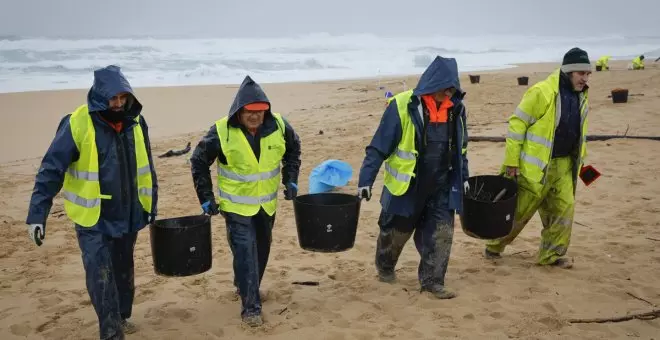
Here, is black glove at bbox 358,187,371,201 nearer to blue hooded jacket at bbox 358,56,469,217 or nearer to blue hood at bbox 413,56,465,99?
blue hooded jacket at bbox 358,56,469,217

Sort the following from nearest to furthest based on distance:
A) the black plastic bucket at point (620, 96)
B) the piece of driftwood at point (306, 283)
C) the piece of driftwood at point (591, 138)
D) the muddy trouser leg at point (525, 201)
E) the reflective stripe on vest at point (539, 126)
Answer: the reflective stripe on vest at point (539, 126), the muddy trouser leg at point (525, 201), the piece of driftwood at point (306, 283), the piece of driftwood at point (591, 138), the black plastic bucket at point (620, 96)

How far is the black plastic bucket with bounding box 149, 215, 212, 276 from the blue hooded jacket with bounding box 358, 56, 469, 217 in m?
1.20

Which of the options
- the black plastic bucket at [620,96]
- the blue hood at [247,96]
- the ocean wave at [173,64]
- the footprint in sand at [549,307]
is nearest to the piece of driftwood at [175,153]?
the blue hood at [247,96]

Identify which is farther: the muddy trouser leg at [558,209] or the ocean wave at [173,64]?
the ocean wave at [173,64]

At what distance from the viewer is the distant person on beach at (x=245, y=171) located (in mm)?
4258

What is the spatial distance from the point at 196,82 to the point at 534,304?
→ 2239 cm

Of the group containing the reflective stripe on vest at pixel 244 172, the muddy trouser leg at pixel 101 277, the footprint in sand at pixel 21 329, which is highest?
the reflective stripe on vest at pixel 244 172

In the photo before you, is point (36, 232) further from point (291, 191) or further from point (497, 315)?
point (497, 315)

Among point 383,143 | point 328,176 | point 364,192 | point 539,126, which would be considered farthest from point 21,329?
point 328,176

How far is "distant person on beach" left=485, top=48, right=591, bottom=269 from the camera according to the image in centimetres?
499

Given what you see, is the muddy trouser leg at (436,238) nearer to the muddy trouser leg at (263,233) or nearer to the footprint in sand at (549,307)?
the footprint in sand at (549,307)

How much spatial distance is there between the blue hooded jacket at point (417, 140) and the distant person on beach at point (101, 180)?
1.62 m

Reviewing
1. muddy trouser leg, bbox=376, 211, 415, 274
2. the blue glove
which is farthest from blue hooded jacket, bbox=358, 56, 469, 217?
the blue glove

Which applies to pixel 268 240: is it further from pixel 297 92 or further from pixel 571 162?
pixel 297 92
